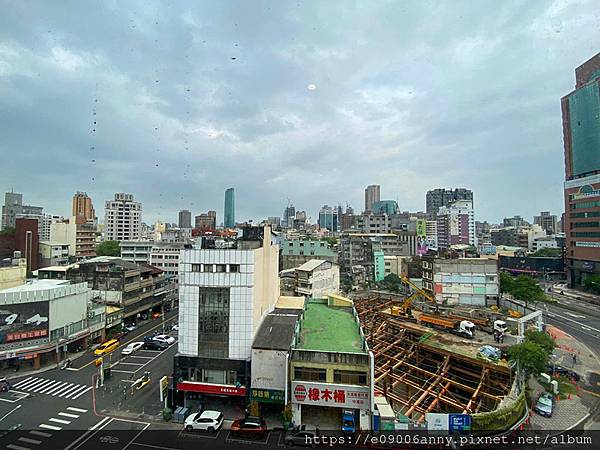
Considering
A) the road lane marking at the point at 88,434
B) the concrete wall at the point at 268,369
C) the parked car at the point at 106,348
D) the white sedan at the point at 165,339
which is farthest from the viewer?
the white sedan at the point at 165,339

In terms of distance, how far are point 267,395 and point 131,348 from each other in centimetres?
2281

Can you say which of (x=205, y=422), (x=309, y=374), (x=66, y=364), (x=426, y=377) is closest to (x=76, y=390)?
(x=66, y=364)

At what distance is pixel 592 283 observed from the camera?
68.8 m

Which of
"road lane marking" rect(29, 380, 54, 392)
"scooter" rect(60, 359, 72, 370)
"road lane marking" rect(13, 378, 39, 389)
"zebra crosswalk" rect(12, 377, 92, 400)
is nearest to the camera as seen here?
"zebra crosswalk" rect(12, 377, 92, 400)

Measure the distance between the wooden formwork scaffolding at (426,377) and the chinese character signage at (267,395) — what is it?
8.98 m

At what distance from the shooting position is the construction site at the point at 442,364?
83.6ft

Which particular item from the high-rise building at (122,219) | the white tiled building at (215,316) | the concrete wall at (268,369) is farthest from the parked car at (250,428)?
the high-rise building at (122,219)

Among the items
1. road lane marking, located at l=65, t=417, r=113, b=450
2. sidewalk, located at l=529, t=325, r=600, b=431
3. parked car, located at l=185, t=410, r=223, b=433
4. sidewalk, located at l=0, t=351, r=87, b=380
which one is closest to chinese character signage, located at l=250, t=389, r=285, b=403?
parked car, located at l=185, t=410, r=223, b=433

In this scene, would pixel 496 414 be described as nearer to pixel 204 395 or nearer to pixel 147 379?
pixel 204 395

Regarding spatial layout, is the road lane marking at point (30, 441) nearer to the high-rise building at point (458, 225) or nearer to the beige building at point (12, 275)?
the beige building at point (12, 275)

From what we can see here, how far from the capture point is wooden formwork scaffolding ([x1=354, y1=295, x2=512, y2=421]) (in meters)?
26.3

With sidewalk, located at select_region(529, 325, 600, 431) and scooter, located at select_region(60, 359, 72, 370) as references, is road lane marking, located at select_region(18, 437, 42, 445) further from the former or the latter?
sidewalk, located at select_region(529, 325, 600, 431)

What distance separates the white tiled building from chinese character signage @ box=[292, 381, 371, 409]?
476 centimetres

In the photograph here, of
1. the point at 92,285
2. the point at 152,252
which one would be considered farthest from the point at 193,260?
the point at 152,252
